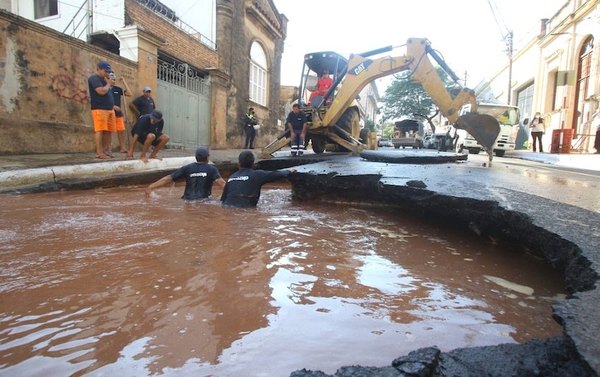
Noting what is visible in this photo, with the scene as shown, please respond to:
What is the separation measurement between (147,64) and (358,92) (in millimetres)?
5452

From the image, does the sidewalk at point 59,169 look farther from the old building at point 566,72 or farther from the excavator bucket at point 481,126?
the old building at point 566,72

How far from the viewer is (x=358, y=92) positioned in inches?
292

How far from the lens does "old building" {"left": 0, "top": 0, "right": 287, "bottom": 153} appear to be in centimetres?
675

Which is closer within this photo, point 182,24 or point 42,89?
point 42,89

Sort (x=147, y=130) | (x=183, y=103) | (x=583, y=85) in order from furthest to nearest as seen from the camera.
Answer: (x=583, y=85), (x=183, y=103), (x=147, y=130)

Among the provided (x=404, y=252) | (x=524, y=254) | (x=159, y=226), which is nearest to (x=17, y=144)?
(x=159, y=226)

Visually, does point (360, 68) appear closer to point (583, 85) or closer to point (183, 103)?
point (183, 103)

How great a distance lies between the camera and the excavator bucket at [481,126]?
6523mm

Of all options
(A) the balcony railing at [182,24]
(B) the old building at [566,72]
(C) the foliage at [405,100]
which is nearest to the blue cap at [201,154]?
(A) the balcony railing at [182,24]

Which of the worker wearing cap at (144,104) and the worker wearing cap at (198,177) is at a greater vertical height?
the worker wearing cap at (144,104)

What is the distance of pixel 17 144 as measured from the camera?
6625 millimetres

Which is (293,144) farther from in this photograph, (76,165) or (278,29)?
(278,29)

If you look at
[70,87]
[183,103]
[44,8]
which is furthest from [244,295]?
[44,8]

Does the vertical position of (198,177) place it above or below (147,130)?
below
